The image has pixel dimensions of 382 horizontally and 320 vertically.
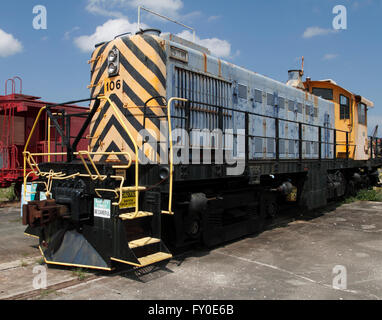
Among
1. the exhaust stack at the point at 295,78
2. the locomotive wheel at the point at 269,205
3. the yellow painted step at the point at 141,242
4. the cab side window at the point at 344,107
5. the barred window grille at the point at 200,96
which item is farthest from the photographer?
the cab side window at the point at 344,107

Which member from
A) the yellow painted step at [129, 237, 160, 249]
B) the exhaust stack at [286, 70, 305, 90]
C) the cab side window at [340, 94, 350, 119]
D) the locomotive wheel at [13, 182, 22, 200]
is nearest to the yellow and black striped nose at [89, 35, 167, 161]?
the yellow painted step at [129, 237, 160, 249]

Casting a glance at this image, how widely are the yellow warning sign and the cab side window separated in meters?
9.99

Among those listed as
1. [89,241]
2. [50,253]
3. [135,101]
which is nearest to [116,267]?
[89,241]

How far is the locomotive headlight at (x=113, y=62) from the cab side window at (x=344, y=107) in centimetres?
911

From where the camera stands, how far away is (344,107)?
1239 cm

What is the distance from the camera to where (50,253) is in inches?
200

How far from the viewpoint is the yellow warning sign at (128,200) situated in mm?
4559

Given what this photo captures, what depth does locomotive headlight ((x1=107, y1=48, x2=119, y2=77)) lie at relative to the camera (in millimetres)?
5898

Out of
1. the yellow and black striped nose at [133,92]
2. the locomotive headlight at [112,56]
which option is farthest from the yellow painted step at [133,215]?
the locomotive headlight at [112,56]

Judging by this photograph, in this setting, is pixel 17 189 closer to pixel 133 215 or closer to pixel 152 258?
pixel 133 215

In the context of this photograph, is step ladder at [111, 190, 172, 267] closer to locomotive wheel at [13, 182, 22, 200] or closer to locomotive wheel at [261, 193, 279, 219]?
locomotive wheel at [261, 193, 279, 219]

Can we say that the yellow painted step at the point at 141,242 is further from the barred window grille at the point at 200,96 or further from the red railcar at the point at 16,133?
the red railcar at the point at 16,133
